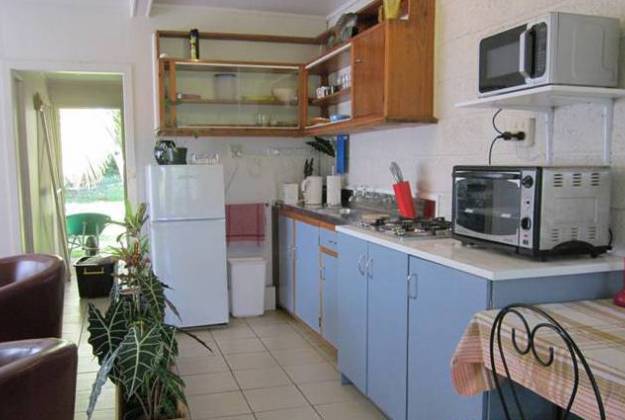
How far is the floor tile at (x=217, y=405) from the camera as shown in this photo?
289 cm

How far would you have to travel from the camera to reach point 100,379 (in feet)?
6.52

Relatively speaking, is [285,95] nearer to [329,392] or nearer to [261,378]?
[261,378]

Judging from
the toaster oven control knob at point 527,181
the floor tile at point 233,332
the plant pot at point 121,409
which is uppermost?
the toaster oven control knob at point 527,181

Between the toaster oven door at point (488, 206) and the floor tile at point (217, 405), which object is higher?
the toaster oven door at point (488, 206)

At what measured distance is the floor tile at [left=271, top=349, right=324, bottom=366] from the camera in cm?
360

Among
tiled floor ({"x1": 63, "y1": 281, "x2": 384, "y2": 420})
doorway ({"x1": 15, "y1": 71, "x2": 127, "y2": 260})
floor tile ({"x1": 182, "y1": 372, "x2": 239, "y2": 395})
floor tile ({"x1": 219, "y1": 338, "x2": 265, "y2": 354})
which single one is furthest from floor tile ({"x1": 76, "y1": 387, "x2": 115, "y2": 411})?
doorway ({"x1": 15, "y1": 71, "x2": 127, "y2": 260})

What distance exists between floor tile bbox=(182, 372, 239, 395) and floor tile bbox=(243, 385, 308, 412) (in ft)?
0.49

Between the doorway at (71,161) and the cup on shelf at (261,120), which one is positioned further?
the doorway at (71,161)

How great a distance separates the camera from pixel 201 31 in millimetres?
4516

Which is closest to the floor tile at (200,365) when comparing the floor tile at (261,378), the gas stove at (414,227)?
the floor tile at (261,378)

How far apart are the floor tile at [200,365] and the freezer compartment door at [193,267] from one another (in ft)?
2.03

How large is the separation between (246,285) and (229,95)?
1579 mm

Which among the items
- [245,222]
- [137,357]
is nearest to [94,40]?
[245,222]

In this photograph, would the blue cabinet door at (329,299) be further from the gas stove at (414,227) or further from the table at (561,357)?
the table at (561,357)
